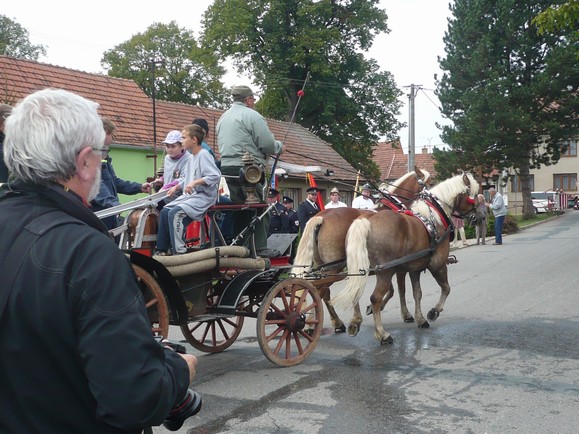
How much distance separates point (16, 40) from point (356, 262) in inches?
1853

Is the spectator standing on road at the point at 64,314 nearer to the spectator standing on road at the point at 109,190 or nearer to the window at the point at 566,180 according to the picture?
the spectator standing on road at the point at 109,190

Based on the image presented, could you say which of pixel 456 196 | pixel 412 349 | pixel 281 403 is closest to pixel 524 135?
pixel 456 196

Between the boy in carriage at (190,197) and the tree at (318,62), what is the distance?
2983 cm

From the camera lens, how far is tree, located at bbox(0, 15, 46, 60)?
156ft

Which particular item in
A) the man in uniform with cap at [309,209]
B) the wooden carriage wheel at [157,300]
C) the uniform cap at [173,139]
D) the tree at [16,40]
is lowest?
the wooden carriage wheel at [157,300]

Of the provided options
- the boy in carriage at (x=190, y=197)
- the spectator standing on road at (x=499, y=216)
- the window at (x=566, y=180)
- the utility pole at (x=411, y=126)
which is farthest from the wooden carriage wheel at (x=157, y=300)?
the window at (x=566, y=180)

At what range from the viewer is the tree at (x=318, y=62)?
118 feet

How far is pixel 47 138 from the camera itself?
5.86ft

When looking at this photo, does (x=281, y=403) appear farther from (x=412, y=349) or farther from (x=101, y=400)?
(x=101, y=400)

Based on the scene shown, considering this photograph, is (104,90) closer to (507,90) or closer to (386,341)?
(386,341)

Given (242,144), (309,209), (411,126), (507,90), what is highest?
(507,90)

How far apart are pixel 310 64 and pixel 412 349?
1205 inches

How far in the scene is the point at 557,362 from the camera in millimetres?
6516

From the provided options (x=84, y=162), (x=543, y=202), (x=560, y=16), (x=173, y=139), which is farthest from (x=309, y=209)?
(x=543, y=202)
